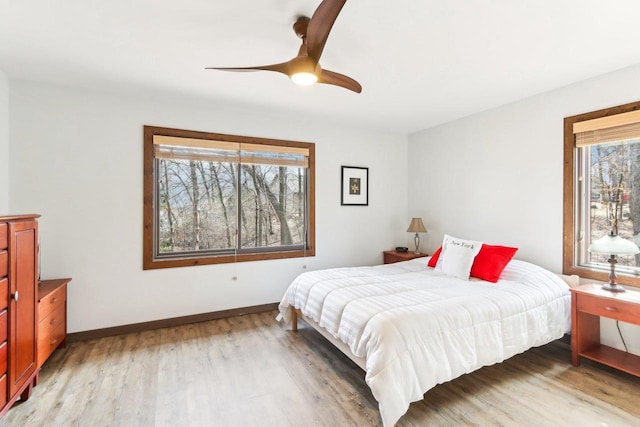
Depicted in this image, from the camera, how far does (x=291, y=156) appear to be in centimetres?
410

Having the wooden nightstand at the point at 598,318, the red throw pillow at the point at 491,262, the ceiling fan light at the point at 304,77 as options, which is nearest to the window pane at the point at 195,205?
the ceiling fan light at the point at 304,77

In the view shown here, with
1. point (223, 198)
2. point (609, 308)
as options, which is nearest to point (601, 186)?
point (609, 308)

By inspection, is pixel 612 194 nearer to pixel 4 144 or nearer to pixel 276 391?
pixel 276 391

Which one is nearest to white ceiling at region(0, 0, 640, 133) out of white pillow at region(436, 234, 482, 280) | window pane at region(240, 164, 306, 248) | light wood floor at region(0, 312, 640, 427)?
window pane at region(240, 164, 306, 248)

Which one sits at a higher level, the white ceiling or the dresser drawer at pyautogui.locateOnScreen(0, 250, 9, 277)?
the white ceiling

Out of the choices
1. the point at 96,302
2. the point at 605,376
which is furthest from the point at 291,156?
the point at 605,376

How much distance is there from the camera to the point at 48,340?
2.51 meters

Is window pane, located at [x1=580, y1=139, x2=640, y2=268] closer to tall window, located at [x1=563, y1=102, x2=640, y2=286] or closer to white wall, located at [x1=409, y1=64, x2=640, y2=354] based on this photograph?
tall window, located at [x1=563, y1=102, x2=640, y2=286]

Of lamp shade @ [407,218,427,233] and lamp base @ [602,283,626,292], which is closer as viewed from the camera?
lamp base @ [602,283,626,292]

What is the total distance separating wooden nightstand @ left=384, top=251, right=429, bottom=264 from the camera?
4.33m

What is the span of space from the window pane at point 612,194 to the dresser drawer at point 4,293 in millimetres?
4559

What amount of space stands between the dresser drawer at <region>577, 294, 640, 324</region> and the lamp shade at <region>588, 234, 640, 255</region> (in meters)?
0.37

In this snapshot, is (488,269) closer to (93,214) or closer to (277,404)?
(277,404)

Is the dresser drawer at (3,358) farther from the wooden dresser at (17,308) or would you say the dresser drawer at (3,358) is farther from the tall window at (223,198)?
the tall window at (223,198)
